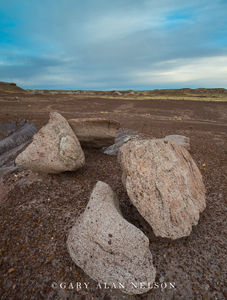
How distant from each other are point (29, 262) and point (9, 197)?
7.97ft

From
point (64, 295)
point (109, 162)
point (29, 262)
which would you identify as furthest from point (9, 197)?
point (109, 162)

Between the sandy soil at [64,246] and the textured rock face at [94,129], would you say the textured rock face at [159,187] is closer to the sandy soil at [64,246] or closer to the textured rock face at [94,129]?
the sandy soil at [64,246]

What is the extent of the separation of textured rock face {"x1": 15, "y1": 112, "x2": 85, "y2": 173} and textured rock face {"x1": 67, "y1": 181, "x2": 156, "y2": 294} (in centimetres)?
270

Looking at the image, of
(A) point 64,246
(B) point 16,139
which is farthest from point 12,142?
(A) point 64,246

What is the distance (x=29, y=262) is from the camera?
4164mm

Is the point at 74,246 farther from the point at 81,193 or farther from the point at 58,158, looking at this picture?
the point at 58,158

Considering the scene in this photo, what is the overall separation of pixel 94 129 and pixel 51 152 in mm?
2546

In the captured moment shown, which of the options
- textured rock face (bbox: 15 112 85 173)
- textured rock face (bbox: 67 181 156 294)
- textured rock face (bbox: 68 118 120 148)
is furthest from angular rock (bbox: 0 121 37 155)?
textured rock face (bbox: 67 181 156 294)

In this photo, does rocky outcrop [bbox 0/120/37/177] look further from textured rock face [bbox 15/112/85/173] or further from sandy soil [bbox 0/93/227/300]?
sandy soil [bbox 0/93/227/300]

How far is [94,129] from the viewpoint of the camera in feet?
28.2

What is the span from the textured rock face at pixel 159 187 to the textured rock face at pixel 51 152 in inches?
99.4

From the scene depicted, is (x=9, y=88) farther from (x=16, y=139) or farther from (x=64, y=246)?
(x=64, y=246)

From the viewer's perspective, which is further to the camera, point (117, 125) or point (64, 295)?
point (117, 125)

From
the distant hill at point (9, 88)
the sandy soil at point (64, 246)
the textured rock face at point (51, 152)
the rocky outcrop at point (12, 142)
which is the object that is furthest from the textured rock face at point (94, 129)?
the distant hill at point (9, 88)
